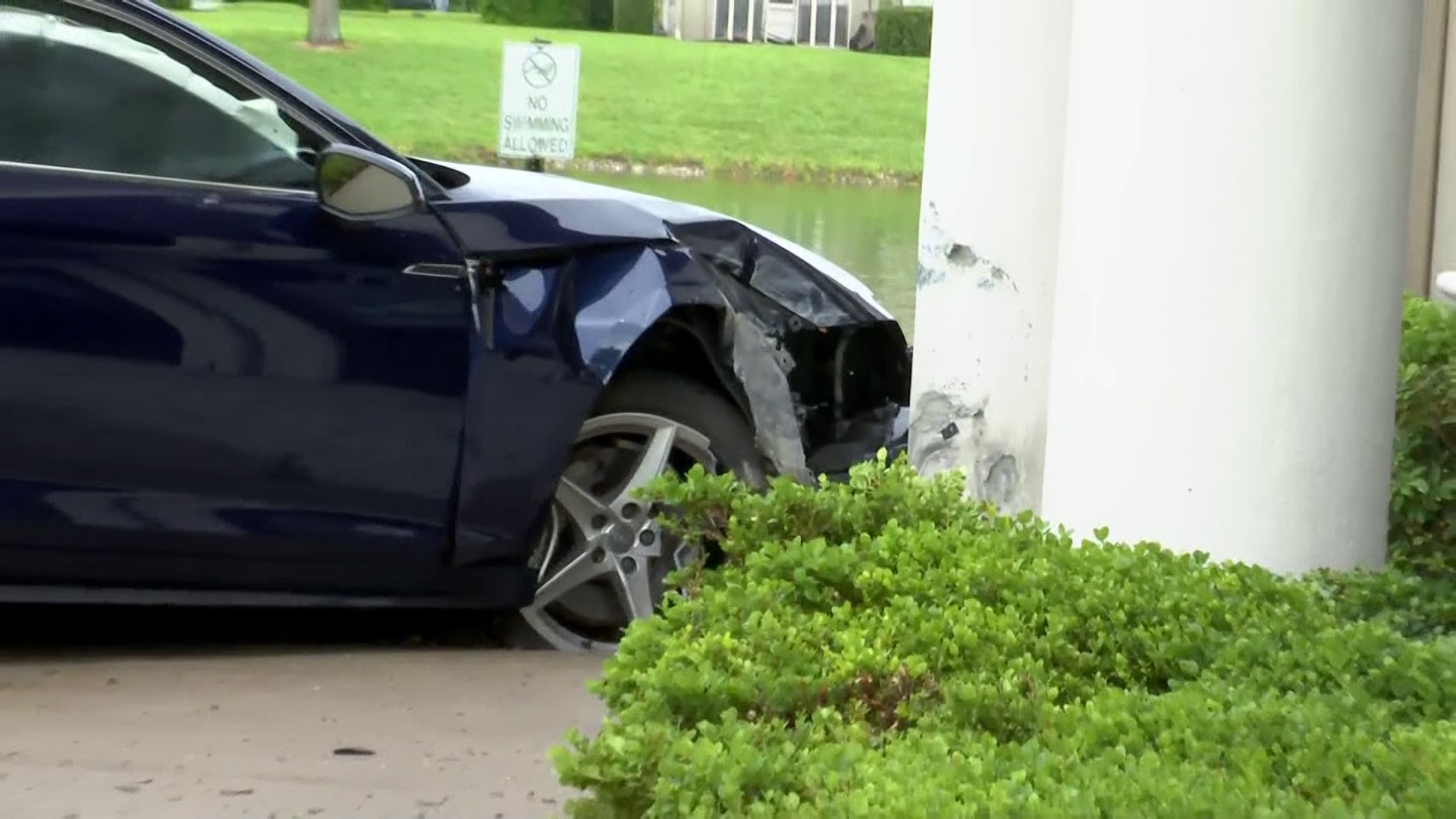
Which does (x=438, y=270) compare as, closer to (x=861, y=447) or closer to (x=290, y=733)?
(x=290, y=733)

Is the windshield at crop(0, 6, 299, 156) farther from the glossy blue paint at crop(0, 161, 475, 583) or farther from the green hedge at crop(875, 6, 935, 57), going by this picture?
the green hedge at crop(875, 6, 935, 57)

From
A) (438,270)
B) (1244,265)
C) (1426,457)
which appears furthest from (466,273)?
(1244,265)

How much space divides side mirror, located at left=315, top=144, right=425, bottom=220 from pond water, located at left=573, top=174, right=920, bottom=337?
1.20 meters

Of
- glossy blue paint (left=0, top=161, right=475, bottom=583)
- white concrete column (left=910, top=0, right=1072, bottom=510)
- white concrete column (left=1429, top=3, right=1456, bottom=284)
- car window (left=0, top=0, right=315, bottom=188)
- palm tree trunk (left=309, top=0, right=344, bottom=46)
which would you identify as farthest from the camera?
palm tree trunk (left=309, top=0, right=344, bottom=46)

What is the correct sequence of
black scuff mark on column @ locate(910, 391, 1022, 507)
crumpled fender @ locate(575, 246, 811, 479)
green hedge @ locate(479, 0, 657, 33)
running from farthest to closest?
green hedge @ locate(479, 0, 657, 33), crumpled fender @ locate(575, 246, 811, 479), black scuff mark on column @ locate(910, 391, 1022, 507)

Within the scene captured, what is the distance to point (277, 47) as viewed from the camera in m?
10.3

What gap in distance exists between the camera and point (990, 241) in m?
3.38

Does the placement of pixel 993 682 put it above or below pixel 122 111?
below

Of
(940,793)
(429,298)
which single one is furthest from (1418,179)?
(940,793)

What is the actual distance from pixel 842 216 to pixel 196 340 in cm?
685

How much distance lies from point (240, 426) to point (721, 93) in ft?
28.9

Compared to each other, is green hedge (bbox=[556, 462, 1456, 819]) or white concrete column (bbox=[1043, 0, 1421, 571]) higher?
white concrete column (bbox=[1043, 0, 1421, 571])

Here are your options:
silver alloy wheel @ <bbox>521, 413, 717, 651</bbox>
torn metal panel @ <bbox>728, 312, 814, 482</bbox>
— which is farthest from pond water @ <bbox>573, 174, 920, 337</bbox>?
silver alloy wheel @ <bbox>521, 413, 717, 651</bbox>

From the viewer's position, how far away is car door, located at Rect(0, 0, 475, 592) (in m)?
4.10
